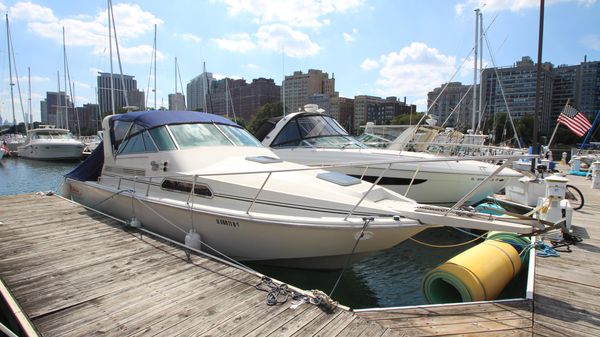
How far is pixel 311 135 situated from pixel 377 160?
2.25m

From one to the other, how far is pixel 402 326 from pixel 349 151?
6.83m

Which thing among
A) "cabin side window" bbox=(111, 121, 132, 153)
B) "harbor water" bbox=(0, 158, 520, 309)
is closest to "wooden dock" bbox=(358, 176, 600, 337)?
"harbor water" bbox=(0, 158, 520, 309)

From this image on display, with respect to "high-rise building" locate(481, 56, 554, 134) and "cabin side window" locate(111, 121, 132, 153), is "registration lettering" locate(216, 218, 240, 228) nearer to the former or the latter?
"cabin side window" locate(111, 121, 132, 153)

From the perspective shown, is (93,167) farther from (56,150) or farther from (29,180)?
(56,150)

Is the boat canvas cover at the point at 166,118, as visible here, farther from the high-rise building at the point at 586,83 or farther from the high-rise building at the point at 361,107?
the high-rise building at the point at 361,107

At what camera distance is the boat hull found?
430 cm

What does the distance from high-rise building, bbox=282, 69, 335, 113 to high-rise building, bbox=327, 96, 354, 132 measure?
21.0 metres

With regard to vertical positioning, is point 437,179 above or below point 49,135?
below

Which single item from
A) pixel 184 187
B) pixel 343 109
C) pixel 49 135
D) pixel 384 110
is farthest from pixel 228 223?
pixel 343 109

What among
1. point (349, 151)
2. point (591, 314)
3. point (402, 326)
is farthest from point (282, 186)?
point (349, 151)

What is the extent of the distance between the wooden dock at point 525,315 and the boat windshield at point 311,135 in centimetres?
658

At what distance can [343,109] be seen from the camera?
119m

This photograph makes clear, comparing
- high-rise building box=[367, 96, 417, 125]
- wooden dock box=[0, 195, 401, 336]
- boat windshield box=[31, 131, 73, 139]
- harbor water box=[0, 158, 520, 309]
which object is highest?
high-rise building box=[367, 96, 417, 125]

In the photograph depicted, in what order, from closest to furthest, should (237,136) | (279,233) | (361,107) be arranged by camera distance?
(279,233) → (237,136) → (361,107)
